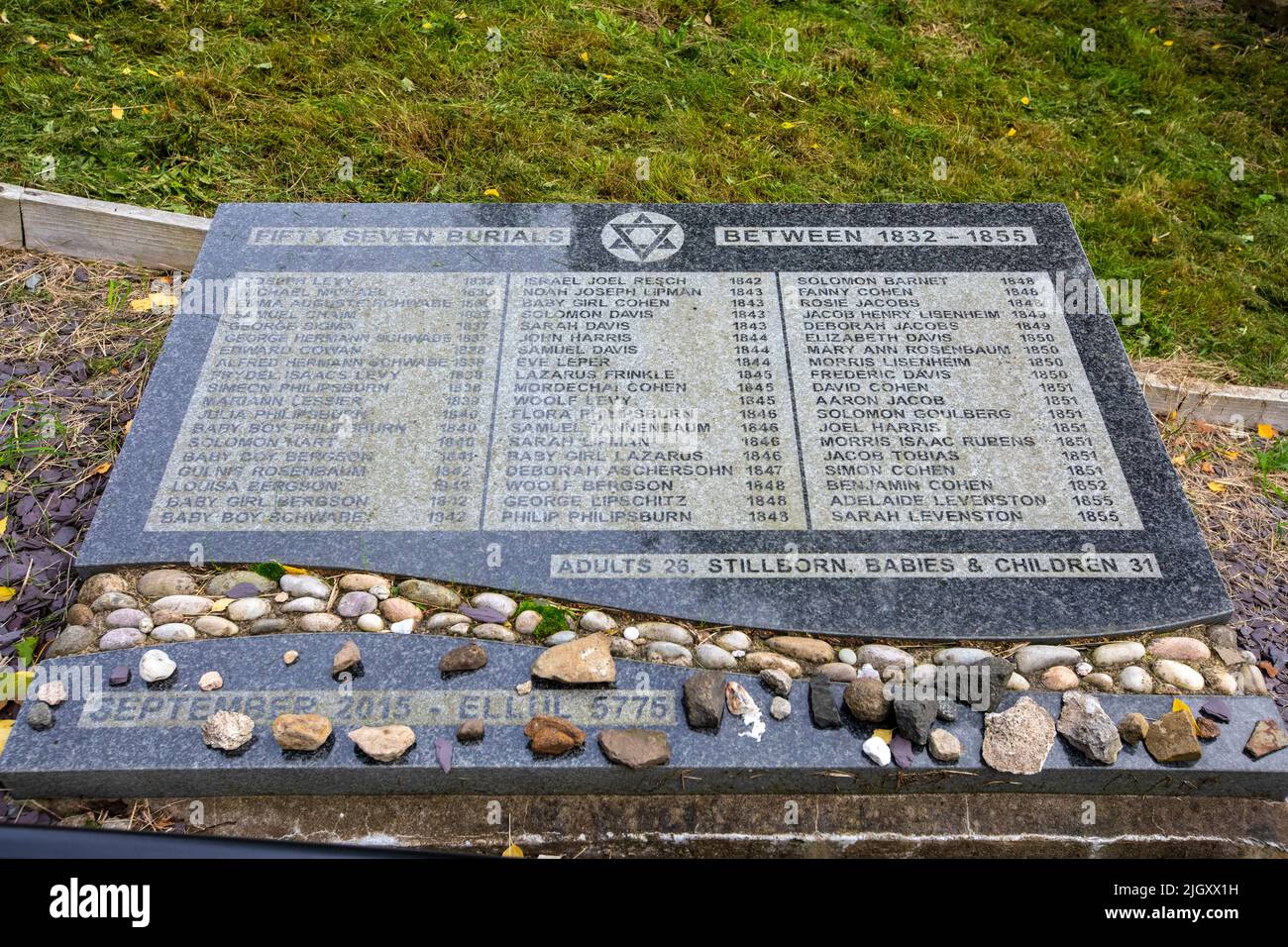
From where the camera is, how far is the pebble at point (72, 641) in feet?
11.0

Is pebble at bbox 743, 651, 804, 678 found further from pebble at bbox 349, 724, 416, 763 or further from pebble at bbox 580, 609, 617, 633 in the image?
pebble at bbox 349, 724, 416, 763

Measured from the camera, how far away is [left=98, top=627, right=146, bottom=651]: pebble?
3.35 metres

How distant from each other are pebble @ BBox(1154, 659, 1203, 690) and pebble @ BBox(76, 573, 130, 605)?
434cm

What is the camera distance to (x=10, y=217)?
5.28m

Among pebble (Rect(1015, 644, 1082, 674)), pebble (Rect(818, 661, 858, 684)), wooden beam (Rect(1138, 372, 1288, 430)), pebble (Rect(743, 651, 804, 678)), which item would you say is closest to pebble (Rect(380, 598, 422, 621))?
pebble (Rect(743, 651, 804, 678))

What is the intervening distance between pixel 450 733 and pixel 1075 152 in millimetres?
6616

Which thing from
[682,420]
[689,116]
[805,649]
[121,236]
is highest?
[689,116]

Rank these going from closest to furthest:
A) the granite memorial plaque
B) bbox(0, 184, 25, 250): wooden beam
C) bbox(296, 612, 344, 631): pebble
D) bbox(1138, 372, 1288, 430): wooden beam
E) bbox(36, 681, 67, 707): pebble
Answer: bbox(36, 681, 67, 707): pebble, bbox(296, 612, 344, 631): pebble, the granite memorial plaque, bbox(1138, 372, 1288, 430): wooden beam, bbox(0, 184, 25, 250): wooden beam

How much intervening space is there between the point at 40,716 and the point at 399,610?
4.37 feet

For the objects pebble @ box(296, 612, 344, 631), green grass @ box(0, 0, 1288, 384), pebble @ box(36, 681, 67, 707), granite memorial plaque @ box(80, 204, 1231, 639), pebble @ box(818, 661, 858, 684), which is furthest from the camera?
green grass @ box(0, 0, 1288, 384)

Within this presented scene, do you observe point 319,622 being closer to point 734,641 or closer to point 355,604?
point 355,604

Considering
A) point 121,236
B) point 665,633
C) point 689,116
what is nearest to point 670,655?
point 665,633

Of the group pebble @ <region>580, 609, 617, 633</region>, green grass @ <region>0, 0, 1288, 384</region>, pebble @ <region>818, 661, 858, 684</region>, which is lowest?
pebble @ <region>818, 661, 858, 684</region>

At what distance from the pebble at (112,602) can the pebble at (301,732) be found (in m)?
0.94
